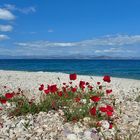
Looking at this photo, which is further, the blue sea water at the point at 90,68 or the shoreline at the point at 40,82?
the blue sea water at the point at 90,68

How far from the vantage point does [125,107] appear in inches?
428

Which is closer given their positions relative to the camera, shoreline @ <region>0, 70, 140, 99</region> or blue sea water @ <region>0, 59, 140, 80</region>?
shoreline @ <region>0, 70, 140, 99</region>

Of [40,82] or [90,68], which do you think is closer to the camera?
[40,82]

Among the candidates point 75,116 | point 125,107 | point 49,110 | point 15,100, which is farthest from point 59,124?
point 15,100

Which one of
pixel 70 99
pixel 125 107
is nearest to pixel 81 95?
pixel 70 99

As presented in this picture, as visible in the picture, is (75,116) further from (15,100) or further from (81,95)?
(15,100)

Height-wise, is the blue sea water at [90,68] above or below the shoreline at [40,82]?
below

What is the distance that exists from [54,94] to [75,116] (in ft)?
7.20

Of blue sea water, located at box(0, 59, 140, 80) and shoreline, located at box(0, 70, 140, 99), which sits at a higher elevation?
shoreline, located at box(0, 70, 140, 99)

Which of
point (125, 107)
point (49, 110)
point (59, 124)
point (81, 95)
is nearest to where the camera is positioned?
point (59, 124)

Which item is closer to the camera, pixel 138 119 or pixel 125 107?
pixel 138 119

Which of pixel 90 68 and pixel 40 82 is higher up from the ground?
pixel 40 82

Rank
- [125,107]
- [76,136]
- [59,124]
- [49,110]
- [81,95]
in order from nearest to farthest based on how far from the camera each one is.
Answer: [76,136]
[59,124]
[49,110]
[125,107]
[81,95]

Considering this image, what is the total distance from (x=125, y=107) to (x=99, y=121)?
2.17 meters
